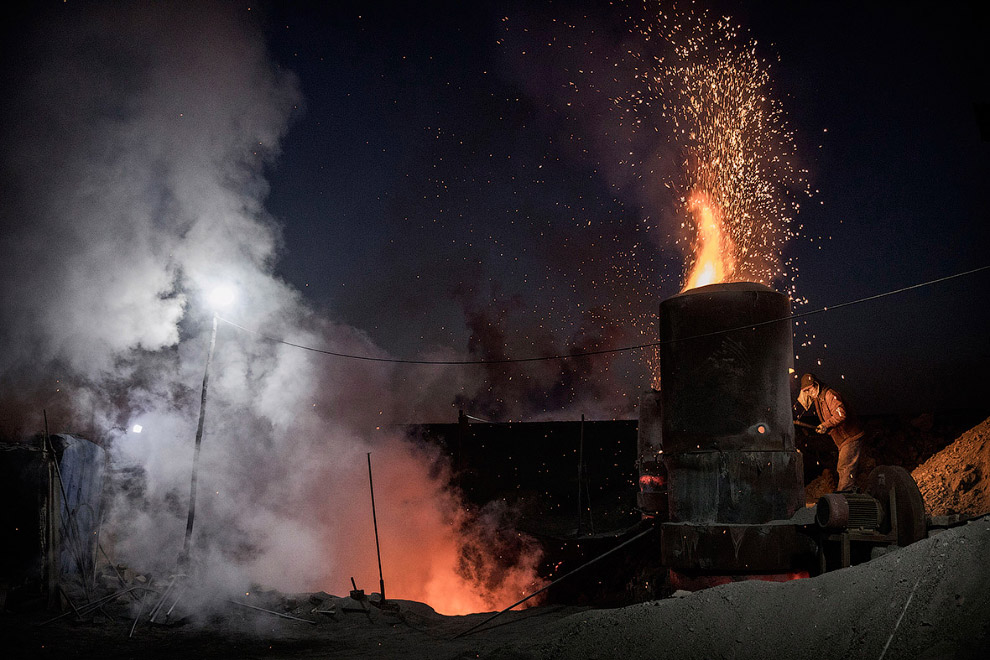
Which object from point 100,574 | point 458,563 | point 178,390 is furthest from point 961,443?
point 178,390

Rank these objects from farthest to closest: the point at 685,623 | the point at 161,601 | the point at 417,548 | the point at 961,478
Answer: the point at 417,548 → the point at 161,601 → the point at 961,478 → the point at 685,623

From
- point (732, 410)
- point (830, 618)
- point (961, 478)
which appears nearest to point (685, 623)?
point (830, 618)

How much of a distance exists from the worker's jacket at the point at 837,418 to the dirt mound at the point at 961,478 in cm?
171

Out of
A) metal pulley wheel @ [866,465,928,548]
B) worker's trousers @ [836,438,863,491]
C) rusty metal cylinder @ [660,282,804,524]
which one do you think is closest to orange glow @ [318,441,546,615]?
rusty metal cylinder @ [660,282,804,524]

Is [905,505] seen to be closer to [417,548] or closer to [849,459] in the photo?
[849,459]

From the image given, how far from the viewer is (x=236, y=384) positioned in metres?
17.9

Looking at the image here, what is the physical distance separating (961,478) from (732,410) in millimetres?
4901

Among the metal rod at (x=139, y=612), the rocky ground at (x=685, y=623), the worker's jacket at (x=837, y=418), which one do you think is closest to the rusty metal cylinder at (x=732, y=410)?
the worker's jacket at (x=837, y=418)

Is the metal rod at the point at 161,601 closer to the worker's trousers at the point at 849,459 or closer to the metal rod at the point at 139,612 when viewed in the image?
the metal rod at the point at 139,612

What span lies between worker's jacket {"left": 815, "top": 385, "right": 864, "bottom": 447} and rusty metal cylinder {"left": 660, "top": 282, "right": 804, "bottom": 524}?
104 centimetres

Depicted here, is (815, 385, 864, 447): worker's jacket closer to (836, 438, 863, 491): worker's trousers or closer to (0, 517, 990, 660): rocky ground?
(836, 438, 863, 491): worker's trousers

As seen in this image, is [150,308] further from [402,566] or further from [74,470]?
[402,566]

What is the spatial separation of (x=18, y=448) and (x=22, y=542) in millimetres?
1636

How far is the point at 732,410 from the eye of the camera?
27.8 feet
